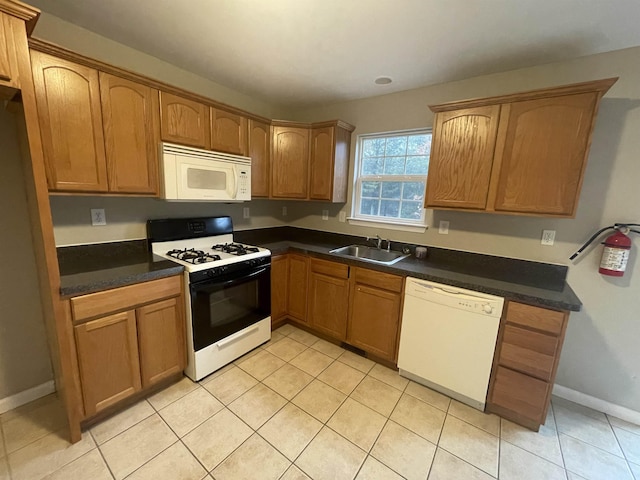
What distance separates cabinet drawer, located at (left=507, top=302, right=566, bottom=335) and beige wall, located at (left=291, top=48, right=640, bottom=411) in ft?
1.95

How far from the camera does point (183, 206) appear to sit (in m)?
2.43

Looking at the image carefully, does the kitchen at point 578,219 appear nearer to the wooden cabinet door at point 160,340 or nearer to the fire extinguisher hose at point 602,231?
the fire extinguisher hose at point 602,231

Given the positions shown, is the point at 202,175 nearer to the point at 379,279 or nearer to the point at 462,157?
the point at 379,279

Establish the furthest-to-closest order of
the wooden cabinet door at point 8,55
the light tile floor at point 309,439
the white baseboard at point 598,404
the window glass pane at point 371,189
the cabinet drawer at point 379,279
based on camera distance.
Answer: the window glass pane at point 371,189
the cabinet drawer at point 379,279
the white baseboard at point 598,404
the light tile floor at point 309,439
the wooden cabinet door at point 8,55

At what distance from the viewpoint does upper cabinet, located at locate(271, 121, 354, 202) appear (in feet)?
9.05

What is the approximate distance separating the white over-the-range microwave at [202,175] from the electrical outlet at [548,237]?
2.45m

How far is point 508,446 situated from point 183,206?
9.78ft

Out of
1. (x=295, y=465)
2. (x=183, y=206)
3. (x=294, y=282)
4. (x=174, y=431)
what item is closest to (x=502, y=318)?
(x=295, y=465)

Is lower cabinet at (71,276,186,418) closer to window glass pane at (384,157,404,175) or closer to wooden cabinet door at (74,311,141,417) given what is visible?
wooden cabinet door at (74,311,141,417)

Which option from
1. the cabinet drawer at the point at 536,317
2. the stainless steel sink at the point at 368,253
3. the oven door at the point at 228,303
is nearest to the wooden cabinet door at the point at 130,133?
the oven door at the point at 228,303

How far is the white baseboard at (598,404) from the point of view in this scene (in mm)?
1854

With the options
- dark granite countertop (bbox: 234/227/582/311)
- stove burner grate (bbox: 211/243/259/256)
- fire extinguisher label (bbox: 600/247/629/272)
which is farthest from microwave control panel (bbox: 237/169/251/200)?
fire extinguisher label (bbox: 600/247/629/272)

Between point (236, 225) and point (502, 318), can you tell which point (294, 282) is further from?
point (502, 318)

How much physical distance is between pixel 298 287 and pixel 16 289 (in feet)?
6.68
